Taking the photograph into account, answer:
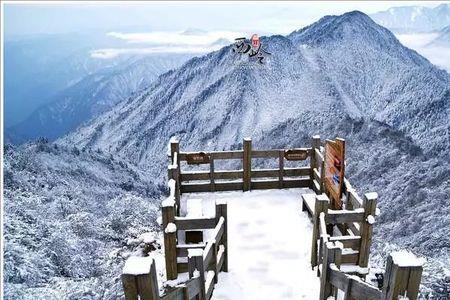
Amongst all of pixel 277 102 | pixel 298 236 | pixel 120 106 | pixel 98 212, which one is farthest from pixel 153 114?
pixel 298 236

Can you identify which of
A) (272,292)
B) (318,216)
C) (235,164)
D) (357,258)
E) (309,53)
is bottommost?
(235,164)

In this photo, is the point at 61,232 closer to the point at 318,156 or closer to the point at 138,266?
the point at 318,156

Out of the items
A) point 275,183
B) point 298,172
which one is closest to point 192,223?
point 275,183

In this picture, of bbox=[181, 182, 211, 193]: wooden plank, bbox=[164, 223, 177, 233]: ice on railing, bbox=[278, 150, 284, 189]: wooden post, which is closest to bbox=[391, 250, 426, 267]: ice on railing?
bbox=[164, 223, 177, 233]: ice on railing

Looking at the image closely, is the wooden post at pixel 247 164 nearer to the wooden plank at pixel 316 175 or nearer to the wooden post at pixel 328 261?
the wooden plank at pixel 316 175

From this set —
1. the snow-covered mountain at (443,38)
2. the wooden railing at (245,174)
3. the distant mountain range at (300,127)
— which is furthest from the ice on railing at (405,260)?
the snow-covered mountain at (443,38)

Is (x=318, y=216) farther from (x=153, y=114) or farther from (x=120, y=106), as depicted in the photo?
(x=120, y=106)
